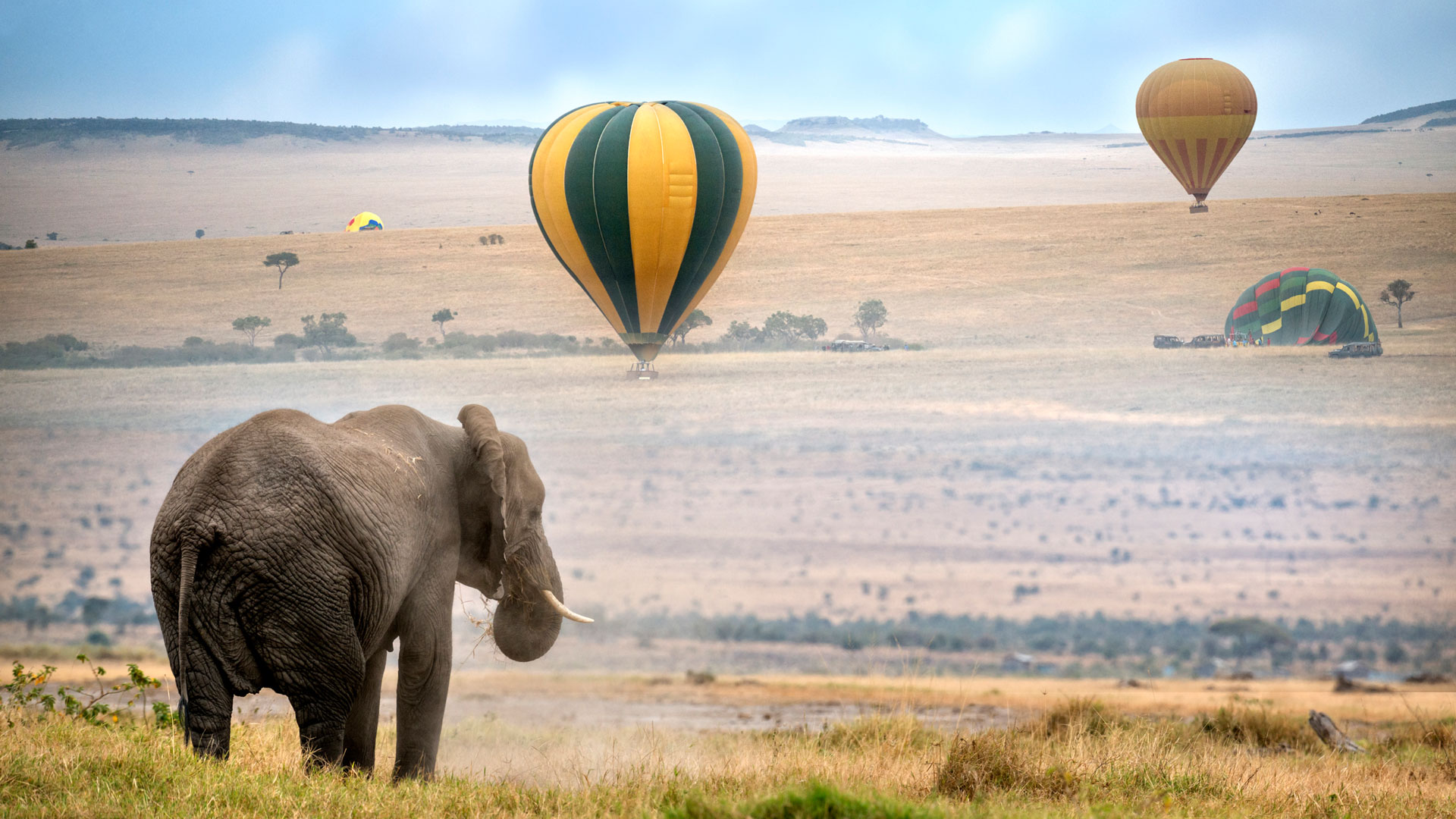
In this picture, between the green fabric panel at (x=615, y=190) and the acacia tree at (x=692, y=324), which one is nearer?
the green fabric panel at (x=615, y=190)

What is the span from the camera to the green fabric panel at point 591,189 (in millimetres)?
36062

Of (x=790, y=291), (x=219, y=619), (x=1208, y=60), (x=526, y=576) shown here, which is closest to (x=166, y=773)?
(x=219, y=619)

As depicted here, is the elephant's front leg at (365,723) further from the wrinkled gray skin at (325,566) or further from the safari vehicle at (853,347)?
the safari vehicle at (853,347)

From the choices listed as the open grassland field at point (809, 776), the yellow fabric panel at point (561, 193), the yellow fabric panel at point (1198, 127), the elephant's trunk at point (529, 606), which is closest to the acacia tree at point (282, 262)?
the yellow fabric panel at point (1198, 127)

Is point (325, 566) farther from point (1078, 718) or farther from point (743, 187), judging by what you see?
point (743, 187)

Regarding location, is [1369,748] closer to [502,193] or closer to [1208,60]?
[1208,60]

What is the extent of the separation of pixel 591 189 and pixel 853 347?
136 feet

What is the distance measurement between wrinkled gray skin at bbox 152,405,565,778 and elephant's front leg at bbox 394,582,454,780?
0.01 metres

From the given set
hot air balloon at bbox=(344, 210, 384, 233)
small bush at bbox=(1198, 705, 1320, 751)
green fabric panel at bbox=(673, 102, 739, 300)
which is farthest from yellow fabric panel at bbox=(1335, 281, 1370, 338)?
hot air balloon at bbox=(344, 210, 384, 233)

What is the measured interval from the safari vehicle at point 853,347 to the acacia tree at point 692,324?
811cm

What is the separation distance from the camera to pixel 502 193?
13238 cm

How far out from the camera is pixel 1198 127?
66938 millimetres

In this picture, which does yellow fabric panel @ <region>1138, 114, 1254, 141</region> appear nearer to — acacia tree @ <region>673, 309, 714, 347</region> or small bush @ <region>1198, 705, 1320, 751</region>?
acacia tree @ <region>673, 309, 714, 347</region>

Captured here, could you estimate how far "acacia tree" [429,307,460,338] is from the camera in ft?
264
